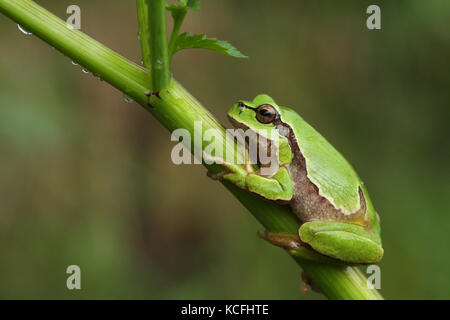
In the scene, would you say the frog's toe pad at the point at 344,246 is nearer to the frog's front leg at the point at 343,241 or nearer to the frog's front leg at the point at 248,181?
the frog's front leg at the point at 343,241

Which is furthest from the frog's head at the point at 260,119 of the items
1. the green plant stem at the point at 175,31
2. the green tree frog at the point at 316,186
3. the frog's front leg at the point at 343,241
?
the green plant stem at the point at 175,31

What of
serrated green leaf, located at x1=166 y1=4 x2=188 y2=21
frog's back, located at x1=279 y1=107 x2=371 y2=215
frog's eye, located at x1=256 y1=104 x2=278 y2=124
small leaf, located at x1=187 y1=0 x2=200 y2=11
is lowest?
frog's back, located at x1=279 y1=107 x2=371 y2=215

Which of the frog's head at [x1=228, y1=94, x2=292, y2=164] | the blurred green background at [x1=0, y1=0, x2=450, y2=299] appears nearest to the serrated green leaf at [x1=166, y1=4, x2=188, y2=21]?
the frog's head at [x1=228, y1=94, x2=292, y2=164]

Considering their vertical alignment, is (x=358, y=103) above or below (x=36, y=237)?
above

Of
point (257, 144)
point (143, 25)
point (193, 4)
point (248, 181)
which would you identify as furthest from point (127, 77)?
point (257, 144)

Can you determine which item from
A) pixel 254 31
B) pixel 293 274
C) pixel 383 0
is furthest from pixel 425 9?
pixel 293 274

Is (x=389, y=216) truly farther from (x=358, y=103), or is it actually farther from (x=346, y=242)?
(x=346, y=242)

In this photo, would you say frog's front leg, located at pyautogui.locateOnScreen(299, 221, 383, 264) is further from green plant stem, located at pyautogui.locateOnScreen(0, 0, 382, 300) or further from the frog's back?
green plant stem, located at pyautogui.locateOnScreen(0, 0, 382, 300)

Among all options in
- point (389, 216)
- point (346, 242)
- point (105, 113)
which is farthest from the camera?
point (105, 113)

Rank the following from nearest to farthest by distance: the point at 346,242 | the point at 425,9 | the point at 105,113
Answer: the point at 346,242, the point at 425,9, the point at 105,113
